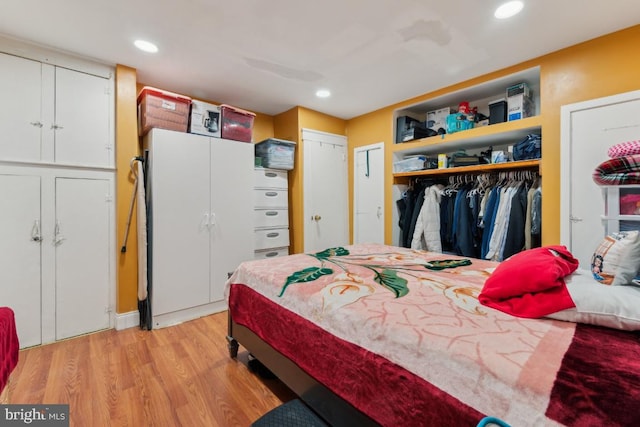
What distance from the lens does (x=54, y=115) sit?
7.72 feet

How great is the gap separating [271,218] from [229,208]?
1.99 ft

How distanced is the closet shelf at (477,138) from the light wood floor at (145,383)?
2.86 meters

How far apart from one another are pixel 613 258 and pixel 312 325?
50.5 inches

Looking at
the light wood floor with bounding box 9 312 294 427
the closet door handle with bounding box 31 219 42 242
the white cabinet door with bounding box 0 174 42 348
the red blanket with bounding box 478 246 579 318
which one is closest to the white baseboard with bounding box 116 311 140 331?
the light wood floor with bounding box 9 312 294 427

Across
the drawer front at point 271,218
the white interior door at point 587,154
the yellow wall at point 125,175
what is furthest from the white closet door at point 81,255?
the white interior door at point 587,154

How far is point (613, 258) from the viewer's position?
3.77ft

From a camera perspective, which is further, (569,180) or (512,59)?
(512,59)

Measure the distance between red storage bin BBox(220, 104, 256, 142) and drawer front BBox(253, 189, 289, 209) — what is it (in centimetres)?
65

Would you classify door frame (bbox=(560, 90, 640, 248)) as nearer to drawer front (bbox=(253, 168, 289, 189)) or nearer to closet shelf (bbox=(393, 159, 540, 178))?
closet shelf (bbox=(393, 159, 540, 178))

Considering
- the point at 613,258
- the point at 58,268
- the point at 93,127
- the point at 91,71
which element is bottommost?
the point at 58,268

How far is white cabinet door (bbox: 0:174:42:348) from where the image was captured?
7.13 ft

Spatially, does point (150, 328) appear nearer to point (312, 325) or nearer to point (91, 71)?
point (312, 325)

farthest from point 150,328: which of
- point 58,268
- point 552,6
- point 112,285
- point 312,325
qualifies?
point 552,6

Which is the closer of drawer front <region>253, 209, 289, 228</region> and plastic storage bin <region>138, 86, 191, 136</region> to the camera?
plastic storage bin <region>138, 86, 191, 136</region>
